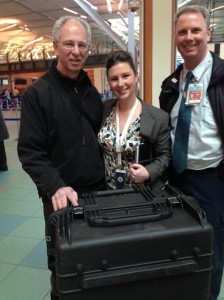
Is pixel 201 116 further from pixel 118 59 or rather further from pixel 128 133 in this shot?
pixel 118 59

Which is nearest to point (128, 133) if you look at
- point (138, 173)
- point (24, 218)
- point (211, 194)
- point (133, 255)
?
point (138, 173)

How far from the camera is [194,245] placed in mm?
892

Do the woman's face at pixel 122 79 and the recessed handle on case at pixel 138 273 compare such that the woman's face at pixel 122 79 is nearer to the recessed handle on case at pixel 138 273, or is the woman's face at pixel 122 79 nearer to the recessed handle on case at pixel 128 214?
the recessed handle on case at pixel 128 214

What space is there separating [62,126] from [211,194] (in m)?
0.81

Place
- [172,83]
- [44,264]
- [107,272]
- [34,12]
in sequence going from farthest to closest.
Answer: [34,12] → [44,264] → [172,83] → [107,272]

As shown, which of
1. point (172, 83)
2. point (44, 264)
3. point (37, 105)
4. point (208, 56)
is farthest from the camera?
point (44, 264)

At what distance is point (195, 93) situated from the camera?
1.37m

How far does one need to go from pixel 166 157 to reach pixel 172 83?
395 mm

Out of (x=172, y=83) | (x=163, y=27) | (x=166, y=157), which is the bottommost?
(x=166, y=157)

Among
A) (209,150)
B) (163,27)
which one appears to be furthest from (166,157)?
(163,27)

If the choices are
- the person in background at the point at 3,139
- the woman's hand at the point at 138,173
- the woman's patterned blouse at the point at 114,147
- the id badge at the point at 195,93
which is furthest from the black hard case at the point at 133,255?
the person in background at the point at 3,139

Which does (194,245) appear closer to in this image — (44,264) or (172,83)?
(172,83)

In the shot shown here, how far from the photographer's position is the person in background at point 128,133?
138cm

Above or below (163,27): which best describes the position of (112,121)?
below
